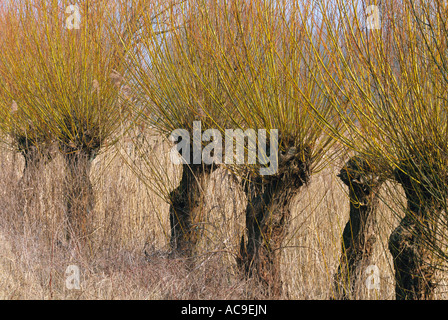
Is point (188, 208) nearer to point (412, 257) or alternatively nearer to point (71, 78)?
point (71, 78)

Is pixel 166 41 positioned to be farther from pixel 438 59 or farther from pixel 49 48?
pixel 438 59

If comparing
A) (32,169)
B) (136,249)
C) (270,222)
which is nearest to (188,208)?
(136,249)

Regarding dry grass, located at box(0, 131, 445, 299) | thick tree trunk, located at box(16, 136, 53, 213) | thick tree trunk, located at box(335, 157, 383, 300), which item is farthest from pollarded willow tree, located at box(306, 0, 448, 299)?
thick tree trunk, located at box(16, 136, 53, 213)

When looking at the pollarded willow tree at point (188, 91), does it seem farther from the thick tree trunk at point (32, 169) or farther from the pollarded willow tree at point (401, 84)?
the thick tree trunk at point (32, 169)

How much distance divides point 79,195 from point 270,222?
2756 mm

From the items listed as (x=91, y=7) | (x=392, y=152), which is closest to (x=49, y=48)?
(x=91, y=7)

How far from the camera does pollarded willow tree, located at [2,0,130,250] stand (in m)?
5.50

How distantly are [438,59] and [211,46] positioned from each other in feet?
5.91

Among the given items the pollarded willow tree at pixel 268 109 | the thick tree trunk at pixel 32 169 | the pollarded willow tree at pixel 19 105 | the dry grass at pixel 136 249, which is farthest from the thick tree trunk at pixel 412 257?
the thick tree trunk at pixel 32 169

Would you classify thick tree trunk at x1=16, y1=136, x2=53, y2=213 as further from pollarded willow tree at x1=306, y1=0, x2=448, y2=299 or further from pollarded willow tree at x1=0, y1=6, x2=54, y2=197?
pollarded willow tree at x1=306, y1=0, x2=448, y2=299

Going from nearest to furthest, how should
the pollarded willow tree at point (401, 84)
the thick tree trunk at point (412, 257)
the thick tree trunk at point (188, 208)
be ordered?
1. the pollarded willow tree at point (401, 84)
2. the thick tree trunk at point (412, 257)
3. the thick tree trunk at point (188, 208)

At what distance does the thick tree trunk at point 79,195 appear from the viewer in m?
5.92

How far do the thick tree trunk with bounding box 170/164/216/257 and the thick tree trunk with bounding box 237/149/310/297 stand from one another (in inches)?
28.1

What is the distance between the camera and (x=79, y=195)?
19.7ft
